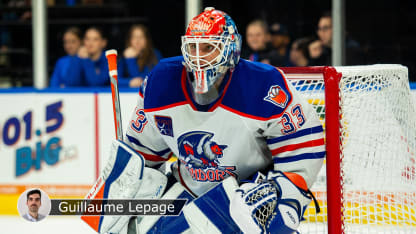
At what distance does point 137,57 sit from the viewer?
448 cm

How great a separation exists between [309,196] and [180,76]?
55 cm

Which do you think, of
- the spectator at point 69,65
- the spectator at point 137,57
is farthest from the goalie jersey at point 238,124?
the spectator at point 69,65

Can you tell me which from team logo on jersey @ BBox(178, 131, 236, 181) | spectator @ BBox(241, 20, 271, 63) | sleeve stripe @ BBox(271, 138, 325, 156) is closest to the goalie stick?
team logo on jersey @ BBox(178, 131, 236, 181)

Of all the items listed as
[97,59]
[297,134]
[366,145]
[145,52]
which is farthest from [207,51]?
[97,59]

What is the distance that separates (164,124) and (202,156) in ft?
0.53

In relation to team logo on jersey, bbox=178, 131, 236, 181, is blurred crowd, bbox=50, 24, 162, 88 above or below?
above

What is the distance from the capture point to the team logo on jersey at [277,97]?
1.99m

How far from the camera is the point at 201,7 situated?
14.6 feet

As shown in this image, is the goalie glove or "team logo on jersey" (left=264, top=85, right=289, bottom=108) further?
"team logo on jersey" (left=264, top=85, right=289, bottom=108)

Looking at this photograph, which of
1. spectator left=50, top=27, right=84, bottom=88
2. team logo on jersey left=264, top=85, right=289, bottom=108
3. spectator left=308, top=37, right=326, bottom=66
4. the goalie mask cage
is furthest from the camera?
spectator left=50, top=27, right=84, bottom=88

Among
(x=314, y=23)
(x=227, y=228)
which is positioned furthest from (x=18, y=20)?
(x=227, y=228)

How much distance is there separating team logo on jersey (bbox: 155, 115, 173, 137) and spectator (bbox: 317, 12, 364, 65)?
2.23 metres

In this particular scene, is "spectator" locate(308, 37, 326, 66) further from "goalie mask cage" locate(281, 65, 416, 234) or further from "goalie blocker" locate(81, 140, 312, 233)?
"goalie blocker" locate(81, 140, 312, 233)

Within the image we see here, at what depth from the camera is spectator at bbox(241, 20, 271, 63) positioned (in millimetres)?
4215
